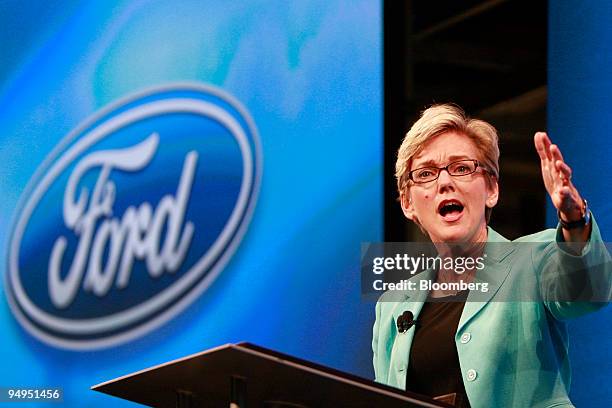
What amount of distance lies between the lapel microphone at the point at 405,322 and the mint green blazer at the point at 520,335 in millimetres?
19

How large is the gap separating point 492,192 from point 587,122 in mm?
504

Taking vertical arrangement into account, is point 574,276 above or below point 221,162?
below

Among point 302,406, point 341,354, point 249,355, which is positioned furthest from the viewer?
point 341,354

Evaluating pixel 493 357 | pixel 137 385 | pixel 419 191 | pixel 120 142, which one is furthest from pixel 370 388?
pixel 120 142

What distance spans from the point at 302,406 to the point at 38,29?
254cm

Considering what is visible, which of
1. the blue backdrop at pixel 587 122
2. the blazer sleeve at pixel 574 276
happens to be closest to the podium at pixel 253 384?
the blazer sleeve at pixel 574 276

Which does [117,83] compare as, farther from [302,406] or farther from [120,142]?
[302,406]

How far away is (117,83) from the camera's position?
423cm

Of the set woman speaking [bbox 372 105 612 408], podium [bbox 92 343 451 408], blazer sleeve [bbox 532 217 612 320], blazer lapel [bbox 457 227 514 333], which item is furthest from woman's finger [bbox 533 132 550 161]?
podium [bbox 92 343 451 408]

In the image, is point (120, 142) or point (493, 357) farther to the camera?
point (120, 142)

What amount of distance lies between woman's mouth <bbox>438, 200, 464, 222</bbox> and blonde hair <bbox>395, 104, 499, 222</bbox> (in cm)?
15
